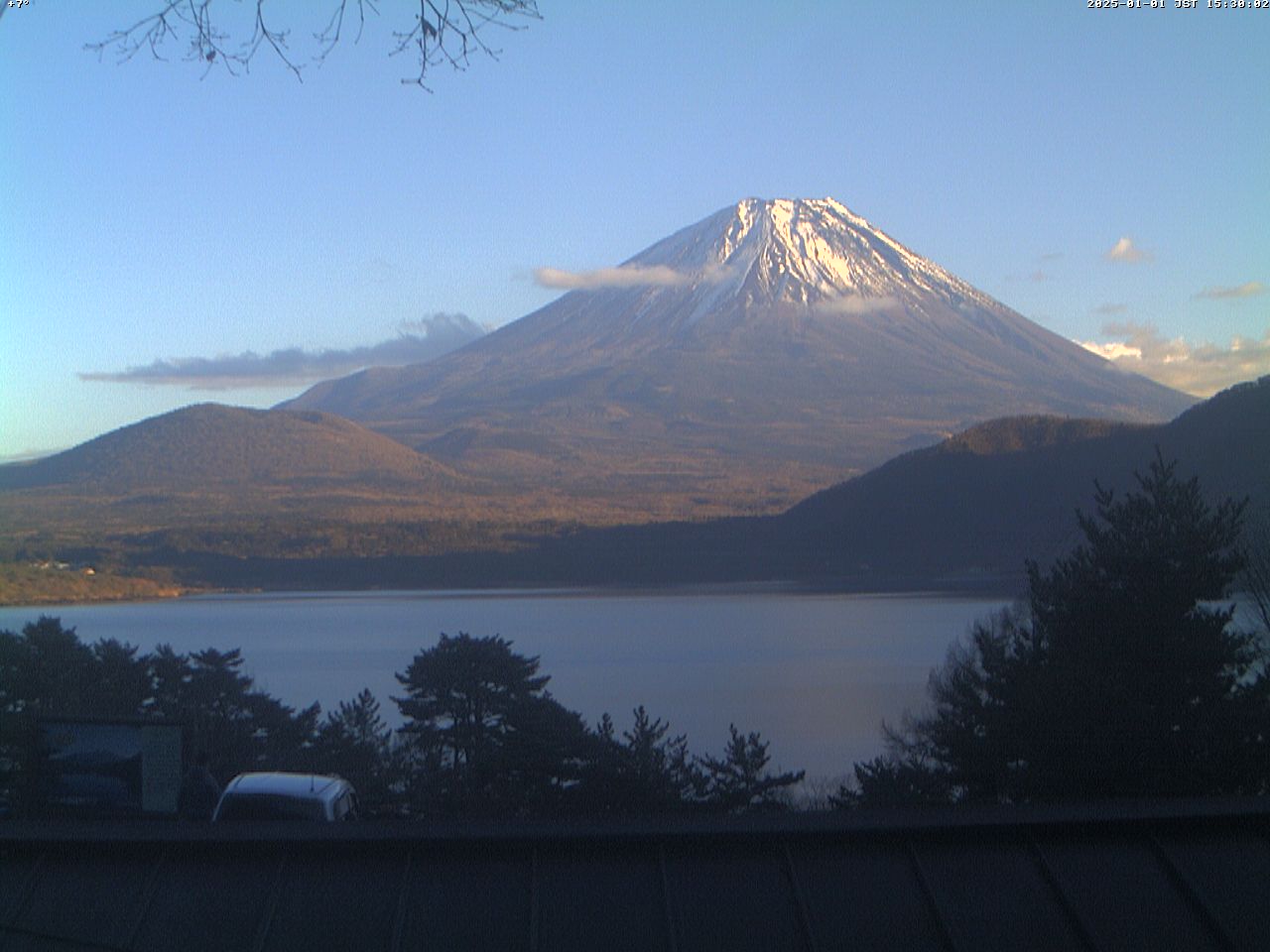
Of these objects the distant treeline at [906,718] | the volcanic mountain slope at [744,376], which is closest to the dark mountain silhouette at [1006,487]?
the distant treeline at [906,718]

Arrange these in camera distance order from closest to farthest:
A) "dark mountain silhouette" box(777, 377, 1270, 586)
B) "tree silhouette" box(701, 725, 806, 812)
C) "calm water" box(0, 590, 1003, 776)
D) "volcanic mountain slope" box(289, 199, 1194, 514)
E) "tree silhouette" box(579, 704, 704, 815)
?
1. "tree silhouette" box(579, 704, 704, 815)
2. "tree silhouette" box(701, 725, 806, 812)
3. "calm water" box(0, 590, 1003, 776)
4. "dark mountain silhouette" box(777, 377, 1270, 586)
5. "volcanic mountain slope" box(289, 199, 1194, 514)

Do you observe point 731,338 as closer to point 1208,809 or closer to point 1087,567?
point 1087,567

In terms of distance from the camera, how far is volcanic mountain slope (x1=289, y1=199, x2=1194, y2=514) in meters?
64.5

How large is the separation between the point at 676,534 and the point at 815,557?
424 centimetres

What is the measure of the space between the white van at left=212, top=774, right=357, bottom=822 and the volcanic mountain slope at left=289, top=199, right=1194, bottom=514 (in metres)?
33.9

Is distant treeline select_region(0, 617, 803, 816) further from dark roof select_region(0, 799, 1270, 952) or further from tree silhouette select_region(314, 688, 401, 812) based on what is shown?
dark roof select_region(0, 799, 1270, 952)

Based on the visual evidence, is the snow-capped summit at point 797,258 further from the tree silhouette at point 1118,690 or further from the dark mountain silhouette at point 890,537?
the tree silhouette at point 1118,690

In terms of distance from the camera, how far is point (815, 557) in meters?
23.6

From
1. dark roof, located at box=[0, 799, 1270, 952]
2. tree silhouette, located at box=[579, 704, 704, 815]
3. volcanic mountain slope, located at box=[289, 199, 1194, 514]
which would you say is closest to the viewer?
dark roof, located at box=[0, 799, 1270, 952]

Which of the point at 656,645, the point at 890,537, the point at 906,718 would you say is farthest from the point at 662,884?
the point at 890,537

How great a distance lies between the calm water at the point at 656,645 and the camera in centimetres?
1146

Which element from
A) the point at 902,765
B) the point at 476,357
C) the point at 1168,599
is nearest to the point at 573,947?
the point at 902,765

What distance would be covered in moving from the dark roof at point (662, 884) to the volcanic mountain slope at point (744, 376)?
36.5 m

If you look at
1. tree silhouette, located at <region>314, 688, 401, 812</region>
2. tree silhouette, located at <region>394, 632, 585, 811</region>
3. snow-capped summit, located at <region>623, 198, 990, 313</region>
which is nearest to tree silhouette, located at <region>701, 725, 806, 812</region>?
tree silhouette, located at <region>394, 632, 585, 811</region>
